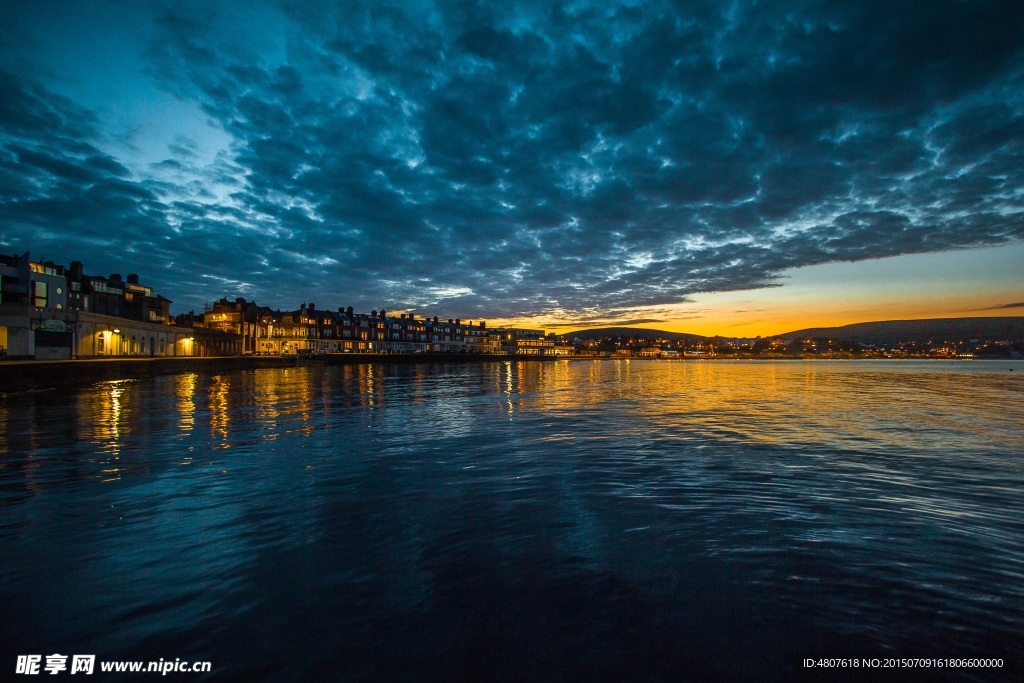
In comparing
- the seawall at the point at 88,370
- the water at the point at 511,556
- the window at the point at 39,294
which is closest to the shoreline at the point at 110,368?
the seawall at the point at 88,370

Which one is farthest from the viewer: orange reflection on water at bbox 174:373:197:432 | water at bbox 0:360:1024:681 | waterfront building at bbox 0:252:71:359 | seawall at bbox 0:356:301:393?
waterfront building at bbox 0:252:71:359

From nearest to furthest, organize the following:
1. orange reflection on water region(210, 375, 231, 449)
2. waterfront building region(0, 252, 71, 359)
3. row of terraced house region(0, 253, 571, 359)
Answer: orange reflection on water region(210, 375, 231, 449)
waterfront building region(0, 252, 71, 359)
row of terraced house region(0, 253, 571, 359)

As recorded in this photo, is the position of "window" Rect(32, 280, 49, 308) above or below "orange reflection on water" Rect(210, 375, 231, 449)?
above

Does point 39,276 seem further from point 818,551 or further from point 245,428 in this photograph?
point 818,551

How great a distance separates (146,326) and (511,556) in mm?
82002

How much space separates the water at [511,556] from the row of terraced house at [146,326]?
44.5 metres

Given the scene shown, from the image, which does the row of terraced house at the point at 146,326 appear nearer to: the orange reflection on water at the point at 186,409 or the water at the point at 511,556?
the orange reflection on water at the point at 186,409

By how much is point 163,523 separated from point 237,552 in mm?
2316

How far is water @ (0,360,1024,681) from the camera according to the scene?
475 cm

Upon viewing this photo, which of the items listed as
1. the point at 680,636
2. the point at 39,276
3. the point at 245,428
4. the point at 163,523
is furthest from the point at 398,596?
the point at 39,276

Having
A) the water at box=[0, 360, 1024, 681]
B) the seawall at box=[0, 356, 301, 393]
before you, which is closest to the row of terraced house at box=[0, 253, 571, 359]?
the seawall at box=[0, 356, 301, 393]

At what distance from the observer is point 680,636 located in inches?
193

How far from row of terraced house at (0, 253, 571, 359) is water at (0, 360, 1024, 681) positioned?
44.5 metres

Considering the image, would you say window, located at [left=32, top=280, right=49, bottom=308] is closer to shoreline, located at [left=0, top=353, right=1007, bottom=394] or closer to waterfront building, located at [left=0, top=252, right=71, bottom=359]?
waterfront building, located at [left=0, top=252, right=71, bottom=359]
